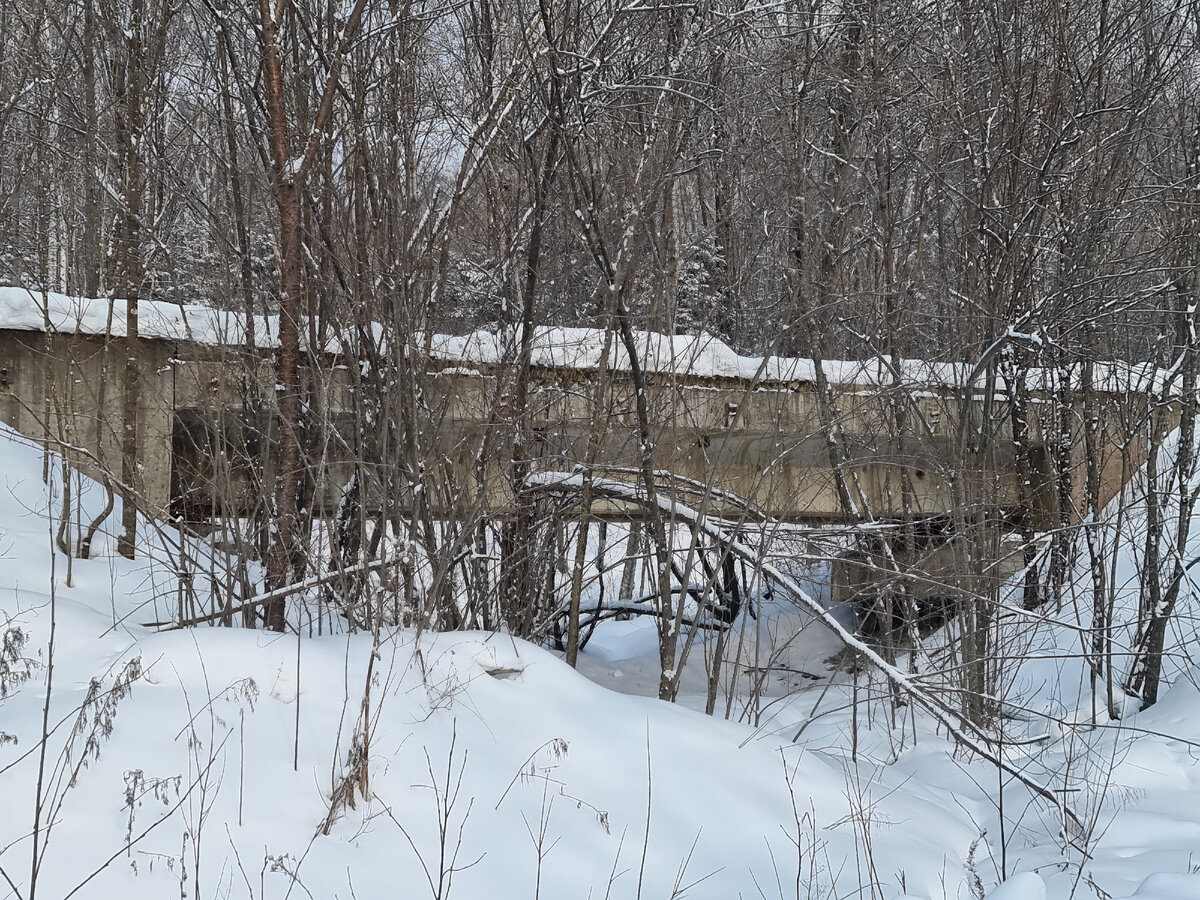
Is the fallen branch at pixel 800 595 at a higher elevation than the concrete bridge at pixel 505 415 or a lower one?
lower

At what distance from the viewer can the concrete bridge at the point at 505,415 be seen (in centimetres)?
550

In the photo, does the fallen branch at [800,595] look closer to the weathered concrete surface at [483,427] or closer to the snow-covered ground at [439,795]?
the weathered concrete surface at [483,427]

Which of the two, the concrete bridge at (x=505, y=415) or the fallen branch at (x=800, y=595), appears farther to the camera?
the concrete bridge at (x=505, y=415)

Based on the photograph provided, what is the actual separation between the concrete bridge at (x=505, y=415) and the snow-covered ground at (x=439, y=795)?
1.07 m

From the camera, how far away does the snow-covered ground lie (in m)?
3.08

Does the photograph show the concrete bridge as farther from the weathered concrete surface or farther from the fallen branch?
the fallen branch

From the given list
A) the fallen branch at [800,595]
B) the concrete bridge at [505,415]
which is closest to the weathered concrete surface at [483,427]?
the concrete bridge at [505,415]

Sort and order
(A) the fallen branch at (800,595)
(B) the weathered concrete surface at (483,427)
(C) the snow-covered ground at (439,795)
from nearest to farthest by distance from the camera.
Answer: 1. (C) the snow-covered ground at (439,795)
2. (A) the fallen branch at (800,595)
3. (B) the weathered concrete surface at (483,427)

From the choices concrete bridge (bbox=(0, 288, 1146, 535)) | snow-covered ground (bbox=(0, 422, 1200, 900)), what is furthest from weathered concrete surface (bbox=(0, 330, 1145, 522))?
snow-covered ground (bbox=(0, 422, 1200, 900))

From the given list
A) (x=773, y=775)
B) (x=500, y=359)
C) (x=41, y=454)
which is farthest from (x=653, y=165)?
(x=41, y=454)

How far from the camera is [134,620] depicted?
541cm

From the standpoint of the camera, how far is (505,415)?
566cm

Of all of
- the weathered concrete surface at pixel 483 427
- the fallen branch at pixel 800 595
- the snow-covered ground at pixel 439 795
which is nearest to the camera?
the snow-covered ground at pixel 439 795

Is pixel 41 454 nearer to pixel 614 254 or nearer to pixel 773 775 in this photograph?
pixel 614 254
